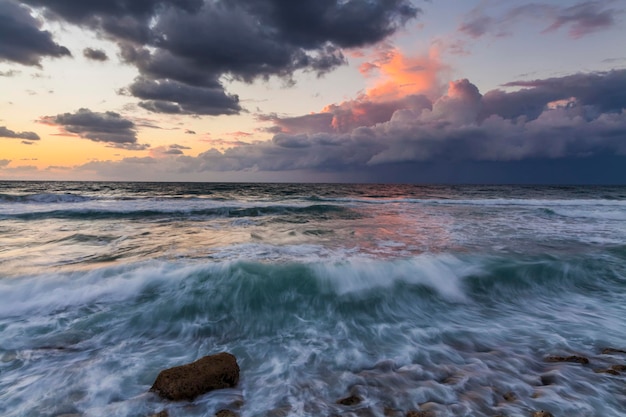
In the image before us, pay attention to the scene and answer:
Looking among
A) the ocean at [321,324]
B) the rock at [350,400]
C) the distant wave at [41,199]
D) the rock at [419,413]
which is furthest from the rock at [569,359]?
the distant wave at [41,199]

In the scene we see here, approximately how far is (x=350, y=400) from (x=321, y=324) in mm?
2273

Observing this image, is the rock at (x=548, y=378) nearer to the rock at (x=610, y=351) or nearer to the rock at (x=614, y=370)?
the rock at (x=614, y=370)

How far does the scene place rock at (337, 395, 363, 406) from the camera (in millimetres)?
3385

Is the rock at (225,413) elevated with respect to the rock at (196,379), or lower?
lower

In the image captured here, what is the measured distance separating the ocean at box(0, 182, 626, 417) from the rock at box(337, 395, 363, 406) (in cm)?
5

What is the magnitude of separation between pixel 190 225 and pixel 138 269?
8.63 meters

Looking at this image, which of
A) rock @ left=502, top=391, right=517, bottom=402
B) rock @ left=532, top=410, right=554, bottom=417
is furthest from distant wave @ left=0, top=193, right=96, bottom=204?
rock @ left=532, top=410, right=554, bottom=417

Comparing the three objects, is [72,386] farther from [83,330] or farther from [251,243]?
[251,243]

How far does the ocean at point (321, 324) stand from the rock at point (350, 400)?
5cm

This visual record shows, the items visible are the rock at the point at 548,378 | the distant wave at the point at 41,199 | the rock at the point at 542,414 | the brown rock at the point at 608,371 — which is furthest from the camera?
the distant wave at the point at 41,199

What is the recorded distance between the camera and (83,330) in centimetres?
523

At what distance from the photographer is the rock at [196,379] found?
3502 mm

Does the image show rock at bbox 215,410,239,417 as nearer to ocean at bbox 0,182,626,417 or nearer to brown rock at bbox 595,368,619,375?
ocean at bbox 0,182,626,417

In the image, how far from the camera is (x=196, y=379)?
357 centimetres
